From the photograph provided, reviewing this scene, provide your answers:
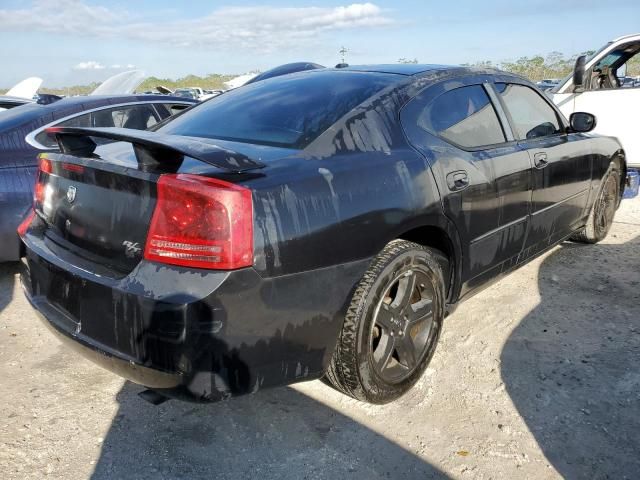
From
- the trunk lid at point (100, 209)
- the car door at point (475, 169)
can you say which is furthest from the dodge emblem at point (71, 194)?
the car door at point (475, 169)

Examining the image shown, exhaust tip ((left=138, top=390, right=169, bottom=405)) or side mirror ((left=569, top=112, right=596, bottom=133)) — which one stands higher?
side mirror ((left=569, top=112, right=596, bottom=133))

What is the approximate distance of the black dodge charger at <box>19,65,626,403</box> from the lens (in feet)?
6.07

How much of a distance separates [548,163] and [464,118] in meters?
0.85

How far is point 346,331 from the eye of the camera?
2.26 m

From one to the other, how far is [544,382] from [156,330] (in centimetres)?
190

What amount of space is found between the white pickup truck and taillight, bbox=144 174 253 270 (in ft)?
19.5

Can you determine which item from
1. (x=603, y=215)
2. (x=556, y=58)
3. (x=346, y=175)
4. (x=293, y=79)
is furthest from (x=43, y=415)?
(x=556, y=58)

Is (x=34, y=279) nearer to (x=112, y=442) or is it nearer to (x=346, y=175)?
(x=112, y=442)

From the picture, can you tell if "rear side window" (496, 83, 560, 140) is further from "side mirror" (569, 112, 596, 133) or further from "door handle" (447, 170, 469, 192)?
"door handle" (447, 170, 469, 192)

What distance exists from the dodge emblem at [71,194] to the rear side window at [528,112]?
2465 millimetres

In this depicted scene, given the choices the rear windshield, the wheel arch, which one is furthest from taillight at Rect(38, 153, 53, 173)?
the wheel arch

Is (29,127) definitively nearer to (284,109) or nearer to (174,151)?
(284,109)

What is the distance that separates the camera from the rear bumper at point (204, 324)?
182 centimetres

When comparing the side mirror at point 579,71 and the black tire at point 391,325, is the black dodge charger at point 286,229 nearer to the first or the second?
the black tire at point 391,325
